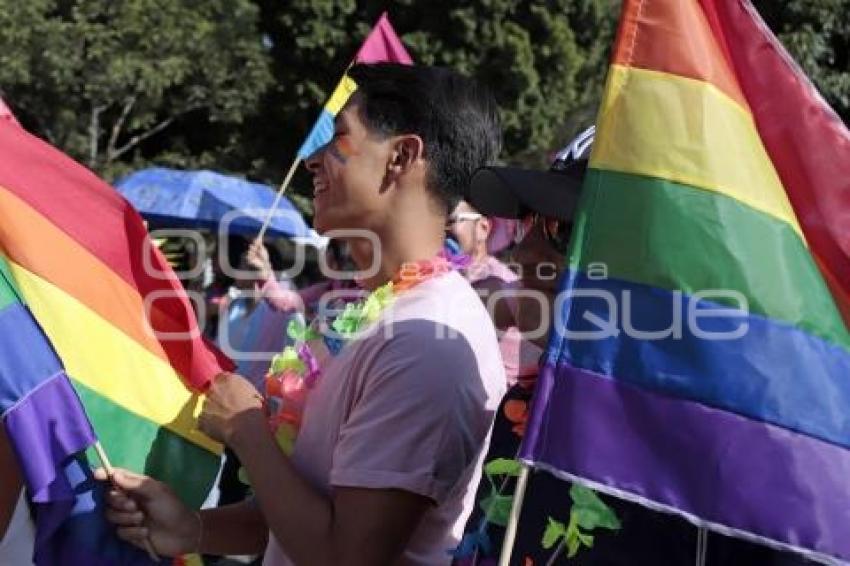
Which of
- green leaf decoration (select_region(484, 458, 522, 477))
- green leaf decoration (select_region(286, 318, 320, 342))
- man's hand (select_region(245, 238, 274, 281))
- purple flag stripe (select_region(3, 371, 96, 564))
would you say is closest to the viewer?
green leaf decoration (select_region(484, 458, 522, 477))

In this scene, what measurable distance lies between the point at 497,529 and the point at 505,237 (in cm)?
365

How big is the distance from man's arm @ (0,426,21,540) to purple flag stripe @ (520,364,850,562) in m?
0.97

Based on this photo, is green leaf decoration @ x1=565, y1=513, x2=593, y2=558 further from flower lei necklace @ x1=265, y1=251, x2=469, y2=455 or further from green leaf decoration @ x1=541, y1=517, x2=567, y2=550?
flower lei necklace @ x1=265, y1=251, x2=469, y2=455

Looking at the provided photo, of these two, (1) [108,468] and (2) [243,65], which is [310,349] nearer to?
(1) [108,468]

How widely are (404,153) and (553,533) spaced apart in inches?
27.7

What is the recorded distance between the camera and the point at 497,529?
6.02 ft

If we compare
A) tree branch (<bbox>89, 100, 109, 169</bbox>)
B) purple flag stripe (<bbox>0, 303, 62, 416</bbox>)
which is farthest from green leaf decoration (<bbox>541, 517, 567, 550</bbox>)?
tree branch (<bbox>89, 100, 109, 169</bbox>)

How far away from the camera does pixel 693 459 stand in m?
1.61

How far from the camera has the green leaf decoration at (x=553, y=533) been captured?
5.56 feet

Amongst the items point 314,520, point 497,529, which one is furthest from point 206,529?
point 497,529

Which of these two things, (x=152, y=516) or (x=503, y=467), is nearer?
(x=503, y=467)

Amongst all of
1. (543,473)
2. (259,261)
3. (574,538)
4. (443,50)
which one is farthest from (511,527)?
(443,50)

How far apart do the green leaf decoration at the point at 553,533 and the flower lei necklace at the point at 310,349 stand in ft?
1.52

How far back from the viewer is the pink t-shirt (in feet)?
5.76
